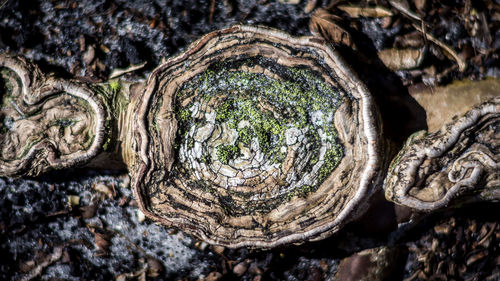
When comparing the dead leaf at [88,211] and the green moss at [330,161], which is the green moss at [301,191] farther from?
the dead leaf at [88,211]

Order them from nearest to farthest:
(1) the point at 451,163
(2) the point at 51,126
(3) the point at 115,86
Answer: (1) the point at 451,163
(2) the point at 51,126
(3) the point at 115,86

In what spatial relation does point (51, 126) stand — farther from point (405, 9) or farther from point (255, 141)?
point (405, 9)

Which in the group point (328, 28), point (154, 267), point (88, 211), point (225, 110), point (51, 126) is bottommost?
point (154, 267)

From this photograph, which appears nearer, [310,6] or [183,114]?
[183,114]

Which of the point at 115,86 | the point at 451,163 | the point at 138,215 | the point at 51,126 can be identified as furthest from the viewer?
the point at 138,215

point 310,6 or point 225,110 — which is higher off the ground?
point 310,6

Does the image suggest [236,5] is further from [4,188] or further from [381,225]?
[4,188]

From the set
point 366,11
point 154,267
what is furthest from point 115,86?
point 366,11
